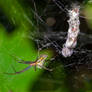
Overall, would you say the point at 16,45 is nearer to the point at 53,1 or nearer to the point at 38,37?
the point at 38,37

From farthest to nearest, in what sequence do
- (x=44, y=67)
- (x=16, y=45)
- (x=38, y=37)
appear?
(x=38, y=37)
(x=44, y=67)
(x=16, y=45)

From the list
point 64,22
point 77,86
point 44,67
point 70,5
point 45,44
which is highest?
point 70,5

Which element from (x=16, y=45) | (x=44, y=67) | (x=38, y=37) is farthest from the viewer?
(x=38, y=37)

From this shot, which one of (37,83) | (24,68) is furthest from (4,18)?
(37,83)

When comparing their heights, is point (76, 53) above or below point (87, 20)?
below

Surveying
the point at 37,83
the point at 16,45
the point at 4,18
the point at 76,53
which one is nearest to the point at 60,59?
the point at 76,53

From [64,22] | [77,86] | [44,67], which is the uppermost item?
[64,22]

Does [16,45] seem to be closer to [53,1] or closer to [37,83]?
[37,83]

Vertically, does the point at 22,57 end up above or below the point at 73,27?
below

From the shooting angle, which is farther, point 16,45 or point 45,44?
point 45,44
